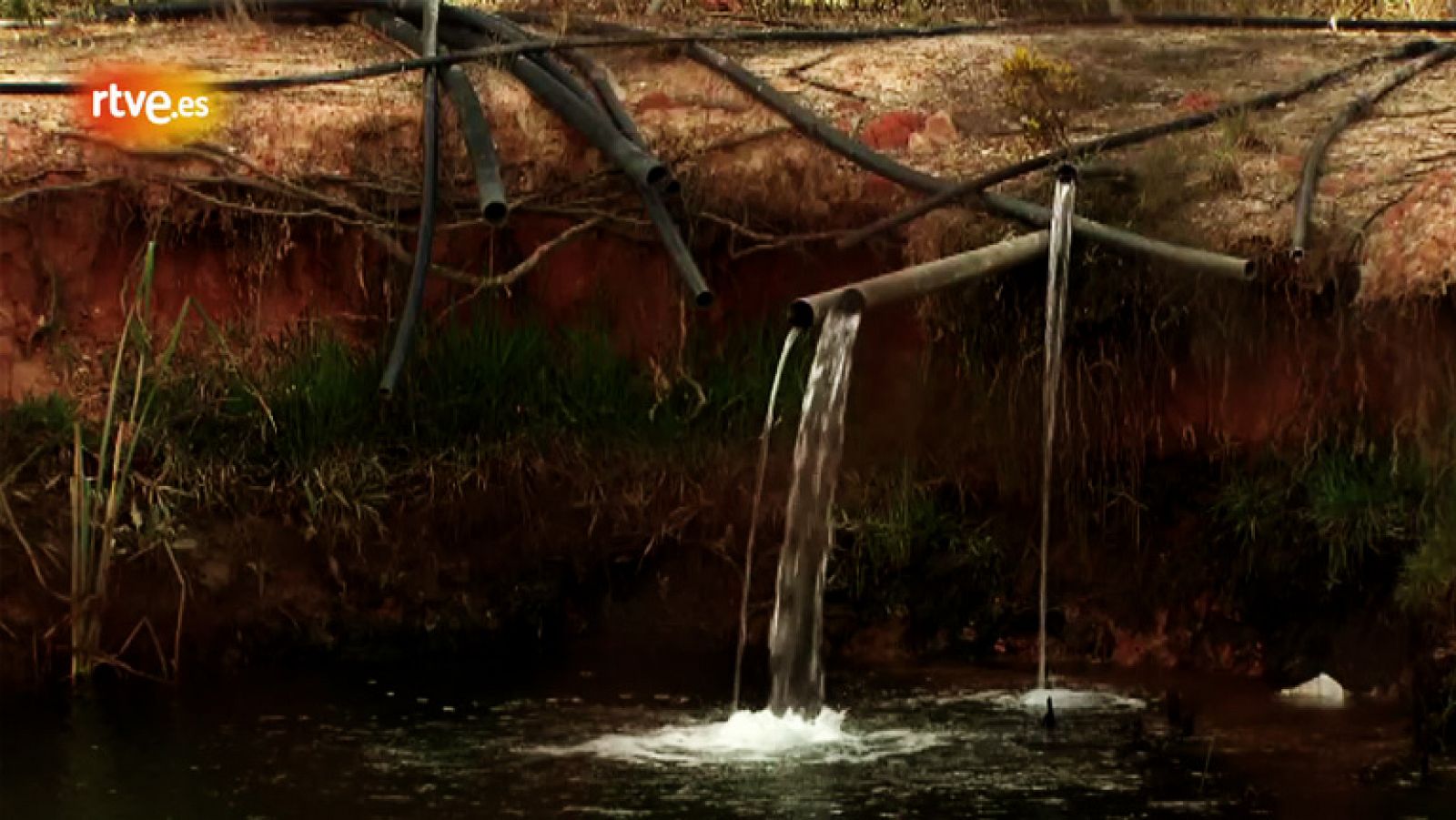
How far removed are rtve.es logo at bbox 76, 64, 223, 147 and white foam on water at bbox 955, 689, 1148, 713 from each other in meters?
3.23

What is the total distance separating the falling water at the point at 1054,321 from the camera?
8492 mm

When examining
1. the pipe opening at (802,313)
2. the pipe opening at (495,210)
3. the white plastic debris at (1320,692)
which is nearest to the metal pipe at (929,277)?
the pipe opening at (802,313)

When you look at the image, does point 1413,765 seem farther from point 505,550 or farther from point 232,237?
point 232,237

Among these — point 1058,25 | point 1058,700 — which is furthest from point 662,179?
point 1058,25

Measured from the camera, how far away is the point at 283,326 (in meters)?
9.33

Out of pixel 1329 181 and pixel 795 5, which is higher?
pixel 795 5

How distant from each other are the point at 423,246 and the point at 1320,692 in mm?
3089

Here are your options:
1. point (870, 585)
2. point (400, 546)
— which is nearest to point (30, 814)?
point (400, 546)

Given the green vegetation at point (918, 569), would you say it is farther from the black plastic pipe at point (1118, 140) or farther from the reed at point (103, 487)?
the reed at point (103, 487)

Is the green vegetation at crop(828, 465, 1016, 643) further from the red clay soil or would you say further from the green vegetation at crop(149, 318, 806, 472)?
the red clay soil

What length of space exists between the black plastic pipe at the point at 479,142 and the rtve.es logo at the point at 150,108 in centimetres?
80

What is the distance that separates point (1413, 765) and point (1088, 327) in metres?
2.03

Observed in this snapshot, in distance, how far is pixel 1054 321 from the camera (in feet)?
28.5

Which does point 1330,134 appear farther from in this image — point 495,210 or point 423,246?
point 423,246
